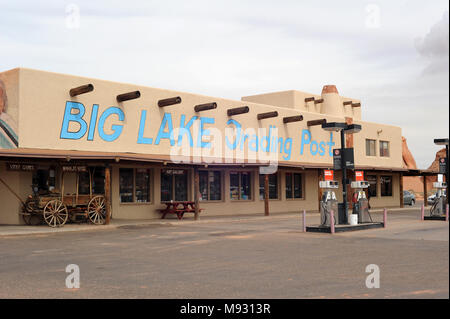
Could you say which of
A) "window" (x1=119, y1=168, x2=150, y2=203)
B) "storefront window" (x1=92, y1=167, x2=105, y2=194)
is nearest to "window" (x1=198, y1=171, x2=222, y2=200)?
"window" (x1=119, y1=168, x2=150, y2=203)

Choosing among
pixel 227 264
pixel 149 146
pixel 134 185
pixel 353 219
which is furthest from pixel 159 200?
pixel 227 264

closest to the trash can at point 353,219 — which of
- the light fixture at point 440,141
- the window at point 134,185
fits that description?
the light fixture at point 440,141

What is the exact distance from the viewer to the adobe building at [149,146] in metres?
20.9

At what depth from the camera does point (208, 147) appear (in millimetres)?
27422

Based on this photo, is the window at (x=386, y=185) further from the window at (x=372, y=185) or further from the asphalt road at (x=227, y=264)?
the asphalt road at (x=227, y=264)

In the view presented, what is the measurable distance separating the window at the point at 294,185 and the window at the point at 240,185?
327 cm

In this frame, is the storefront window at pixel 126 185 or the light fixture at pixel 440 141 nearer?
the light fixture at pixel 440 141

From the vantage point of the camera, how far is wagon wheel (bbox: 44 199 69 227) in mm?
19906

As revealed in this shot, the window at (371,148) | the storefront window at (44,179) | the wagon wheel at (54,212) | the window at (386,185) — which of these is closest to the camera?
the wagon wheel at (54,212)

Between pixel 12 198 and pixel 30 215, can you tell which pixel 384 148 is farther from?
pixel 12 198

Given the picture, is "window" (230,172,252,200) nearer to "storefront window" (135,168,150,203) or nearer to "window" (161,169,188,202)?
"window" (161,169,188,202)

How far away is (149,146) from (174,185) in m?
2.72

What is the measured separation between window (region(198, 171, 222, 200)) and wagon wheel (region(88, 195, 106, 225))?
23.7 feet
